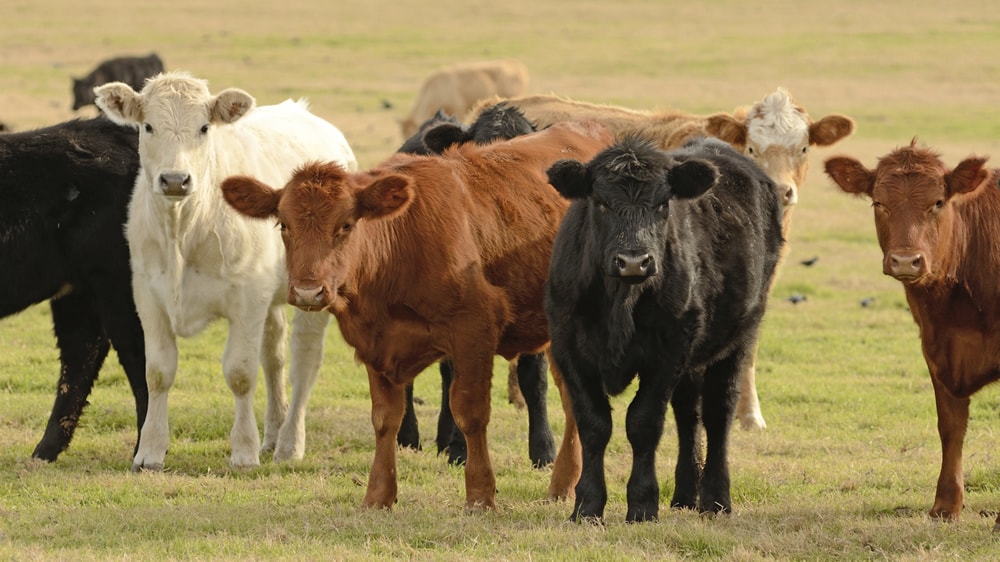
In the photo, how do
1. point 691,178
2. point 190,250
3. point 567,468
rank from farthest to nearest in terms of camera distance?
point 190,250
point 567,468
point 691,178

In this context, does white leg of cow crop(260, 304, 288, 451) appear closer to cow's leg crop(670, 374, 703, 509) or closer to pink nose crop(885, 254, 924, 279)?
cow's leg crop(670, 374, 703, 509)

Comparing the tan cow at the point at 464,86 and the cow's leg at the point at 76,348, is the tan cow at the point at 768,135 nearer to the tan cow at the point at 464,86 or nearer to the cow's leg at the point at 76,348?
the cow's leg at the point at 76,348

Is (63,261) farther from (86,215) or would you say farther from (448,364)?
(448,364)

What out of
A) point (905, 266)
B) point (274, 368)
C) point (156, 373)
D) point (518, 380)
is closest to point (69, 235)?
point (156, 373)

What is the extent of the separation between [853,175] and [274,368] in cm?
400

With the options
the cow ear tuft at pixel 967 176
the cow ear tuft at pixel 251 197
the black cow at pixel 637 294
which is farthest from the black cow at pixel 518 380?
the cow ear tuft at pixel 967 176

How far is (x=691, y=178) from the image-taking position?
21.5 feet

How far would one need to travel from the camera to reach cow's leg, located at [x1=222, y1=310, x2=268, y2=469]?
8.41 metres

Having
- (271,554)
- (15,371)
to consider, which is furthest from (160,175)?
(15,371)

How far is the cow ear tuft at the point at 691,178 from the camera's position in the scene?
21.4ft

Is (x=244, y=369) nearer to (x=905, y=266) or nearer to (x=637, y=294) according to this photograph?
(x=637, y=294)

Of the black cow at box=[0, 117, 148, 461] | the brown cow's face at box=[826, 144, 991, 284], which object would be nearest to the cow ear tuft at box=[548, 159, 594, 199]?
the brown cow's face at box=[826, 144, 991, 284]

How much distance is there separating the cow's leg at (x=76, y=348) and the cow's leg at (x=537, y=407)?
8.90 ft

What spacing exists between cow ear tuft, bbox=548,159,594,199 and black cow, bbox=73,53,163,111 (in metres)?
24.9
